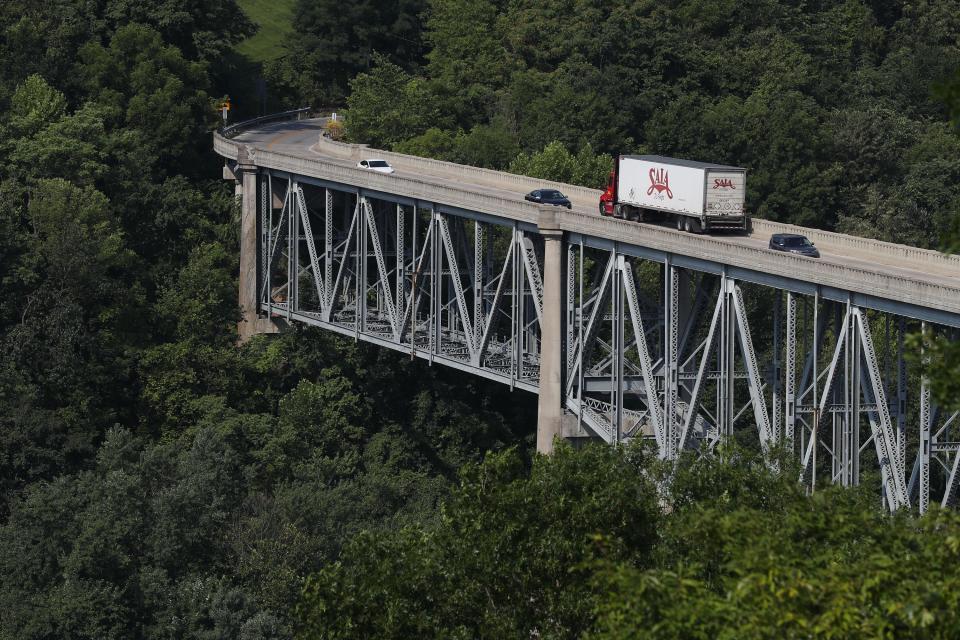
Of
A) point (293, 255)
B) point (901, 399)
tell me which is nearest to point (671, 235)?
point (901, 399)

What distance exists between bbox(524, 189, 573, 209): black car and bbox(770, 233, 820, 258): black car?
13.3 meters

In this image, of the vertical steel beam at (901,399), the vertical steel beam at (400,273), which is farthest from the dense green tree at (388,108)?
the vertical steel beam at (901,399)

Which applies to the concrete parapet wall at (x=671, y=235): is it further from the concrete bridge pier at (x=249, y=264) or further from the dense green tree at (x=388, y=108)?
the dense green tree at (x=388, y=108)

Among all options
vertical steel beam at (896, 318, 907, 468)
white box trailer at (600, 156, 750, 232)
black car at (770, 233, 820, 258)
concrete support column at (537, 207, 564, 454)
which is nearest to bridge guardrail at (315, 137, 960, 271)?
white box trailer at (600, 156, 750, 232)

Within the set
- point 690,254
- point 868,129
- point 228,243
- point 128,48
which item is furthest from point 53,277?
point 868,129

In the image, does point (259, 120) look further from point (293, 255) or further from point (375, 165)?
point (293, 255)

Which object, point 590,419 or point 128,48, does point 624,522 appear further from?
point 128,48

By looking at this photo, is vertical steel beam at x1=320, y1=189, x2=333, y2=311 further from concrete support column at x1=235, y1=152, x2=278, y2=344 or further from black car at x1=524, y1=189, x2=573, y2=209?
black car at x1=524, y1=189, x2=573, y2=209

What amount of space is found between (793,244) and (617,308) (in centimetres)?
641

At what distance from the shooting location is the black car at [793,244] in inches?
2226

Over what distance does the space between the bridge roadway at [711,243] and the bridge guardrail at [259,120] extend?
535 cm

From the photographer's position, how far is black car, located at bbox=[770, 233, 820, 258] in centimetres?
5653

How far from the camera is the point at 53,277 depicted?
80.1m

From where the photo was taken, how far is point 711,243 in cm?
5434
